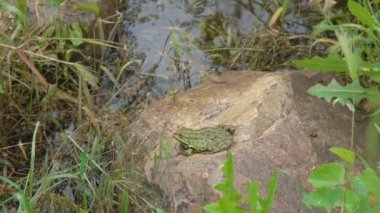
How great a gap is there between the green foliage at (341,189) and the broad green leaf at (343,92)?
636 millimetres

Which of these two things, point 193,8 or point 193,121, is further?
point 193,8

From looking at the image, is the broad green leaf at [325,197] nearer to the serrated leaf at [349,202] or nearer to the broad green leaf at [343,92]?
the serrated leaf at [349,202]

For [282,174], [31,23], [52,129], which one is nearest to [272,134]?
[282,174]

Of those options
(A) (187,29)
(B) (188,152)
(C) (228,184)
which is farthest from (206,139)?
(A) (187,29)

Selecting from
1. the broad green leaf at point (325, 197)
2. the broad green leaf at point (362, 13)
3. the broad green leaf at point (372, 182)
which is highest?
the broad green leaf at point (362, 13)

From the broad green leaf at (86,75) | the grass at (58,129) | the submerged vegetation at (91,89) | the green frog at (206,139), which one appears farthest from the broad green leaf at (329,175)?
the broad green leaf at (86,75)

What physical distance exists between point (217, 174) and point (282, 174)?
20 centimetres

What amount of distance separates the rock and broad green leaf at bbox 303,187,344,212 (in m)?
0.36

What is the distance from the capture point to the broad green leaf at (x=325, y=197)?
6.25 feet

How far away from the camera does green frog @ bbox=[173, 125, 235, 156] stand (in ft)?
8.16

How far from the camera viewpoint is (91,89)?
3025mm

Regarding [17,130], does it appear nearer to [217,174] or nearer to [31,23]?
[31,23]

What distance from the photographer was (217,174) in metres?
2.36

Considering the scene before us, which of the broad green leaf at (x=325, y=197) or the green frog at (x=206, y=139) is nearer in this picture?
the broad green leaf at (x=325, y=197)
